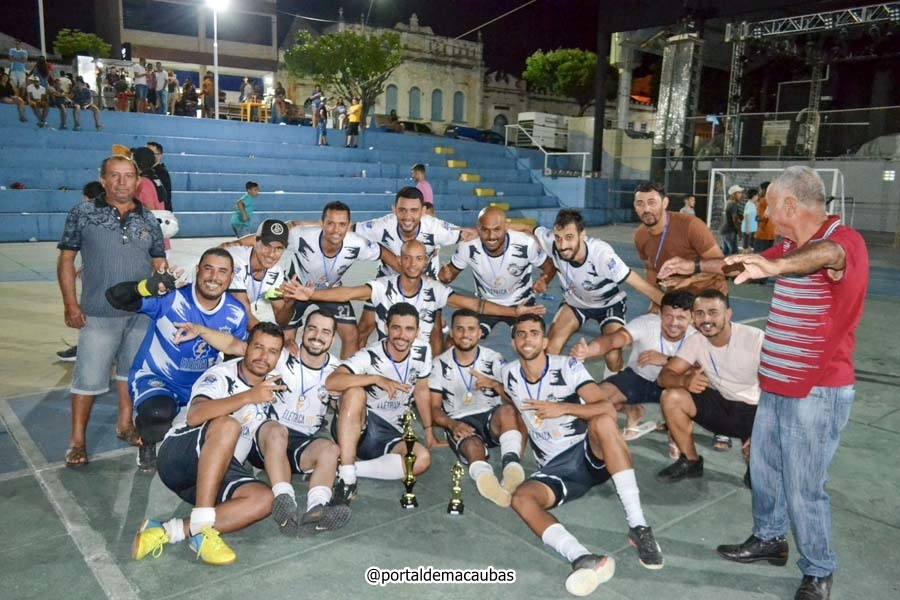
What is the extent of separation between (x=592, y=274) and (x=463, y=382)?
1.93 metres

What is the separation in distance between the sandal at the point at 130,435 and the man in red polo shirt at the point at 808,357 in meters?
4.29

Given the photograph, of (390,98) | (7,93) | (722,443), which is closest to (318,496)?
(722,443)

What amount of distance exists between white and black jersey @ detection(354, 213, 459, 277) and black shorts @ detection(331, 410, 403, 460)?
251 centimetres

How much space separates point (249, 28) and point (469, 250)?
5194 cm

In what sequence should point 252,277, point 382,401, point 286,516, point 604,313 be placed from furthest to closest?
point 604,313, point 252,277, point 382,401, point 286,516

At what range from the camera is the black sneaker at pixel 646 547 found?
389 cm

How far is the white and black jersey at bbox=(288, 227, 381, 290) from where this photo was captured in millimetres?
7035

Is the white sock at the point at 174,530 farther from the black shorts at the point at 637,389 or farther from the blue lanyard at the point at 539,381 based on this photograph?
the black shorts at the point at 637,389

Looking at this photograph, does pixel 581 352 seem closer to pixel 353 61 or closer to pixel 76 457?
pixel 76 457

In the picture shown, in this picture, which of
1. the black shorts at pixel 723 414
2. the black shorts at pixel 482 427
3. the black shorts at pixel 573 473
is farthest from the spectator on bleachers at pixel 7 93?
the black shorts at pixel 723 414

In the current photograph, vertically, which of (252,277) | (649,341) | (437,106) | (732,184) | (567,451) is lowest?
(567,451)

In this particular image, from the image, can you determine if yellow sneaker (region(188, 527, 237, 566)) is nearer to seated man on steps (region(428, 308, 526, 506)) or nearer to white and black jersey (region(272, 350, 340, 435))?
white and black jersey (region(272, 350, 340, 435))

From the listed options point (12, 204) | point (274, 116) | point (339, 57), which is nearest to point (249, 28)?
point (339, 57)

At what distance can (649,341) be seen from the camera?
19.7ft
